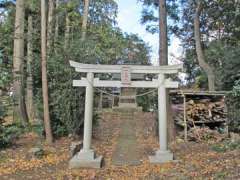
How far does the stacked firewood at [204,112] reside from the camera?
13070mm

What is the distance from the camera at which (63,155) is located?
979 centimetres

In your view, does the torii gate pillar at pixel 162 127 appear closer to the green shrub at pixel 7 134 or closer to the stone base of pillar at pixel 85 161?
the stone base of pillar at pixel 85 161

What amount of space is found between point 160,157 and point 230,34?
12320 millimetres

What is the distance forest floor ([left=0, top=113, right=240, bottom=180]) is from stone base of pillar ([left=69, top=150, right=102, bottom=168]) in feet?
0.55

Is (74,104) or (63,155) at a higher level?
(74,104)

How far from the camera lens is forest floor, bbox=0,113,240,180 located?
7438 mm

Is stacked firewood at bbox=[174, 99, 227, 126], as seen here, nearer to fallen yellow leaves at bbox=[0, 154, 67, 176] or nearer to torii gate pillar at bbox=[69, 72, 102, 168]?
torii gate pillar at bbox=[69, 72, 102, 168]

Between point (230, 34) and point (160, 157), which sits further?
point (230, 34)

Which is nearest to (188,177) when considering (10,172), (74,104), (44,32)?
(10,172)

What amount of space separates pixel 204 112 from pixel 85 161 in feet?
19.1

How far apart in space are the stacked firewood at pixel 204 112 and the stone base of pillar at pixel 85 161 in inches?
193

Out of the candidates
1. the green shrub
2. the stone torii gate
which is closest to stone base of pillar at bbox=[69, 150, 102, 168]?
the stone torii gate

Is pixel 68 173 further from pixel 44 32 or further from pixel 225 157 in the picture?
pixel 44 32

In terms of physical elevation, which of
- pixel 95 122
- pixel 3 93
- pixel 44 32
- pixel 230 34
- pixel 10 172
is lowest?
pixel 10 172
